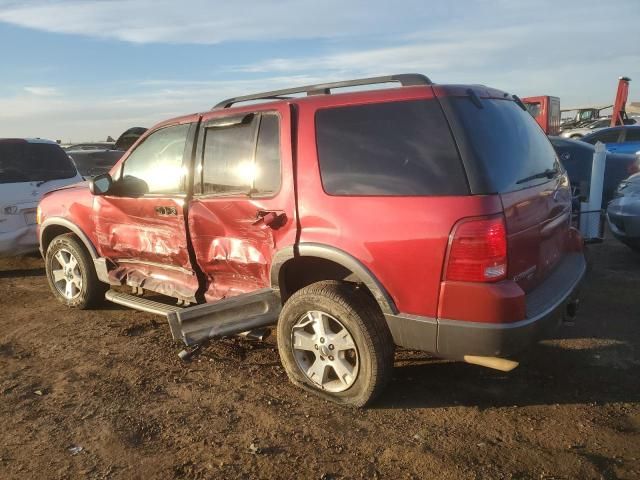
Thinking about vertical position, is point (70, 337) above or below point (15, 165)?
below

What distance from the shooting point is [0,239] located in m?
6.57

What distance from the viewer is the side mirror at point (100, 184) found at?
449 cm

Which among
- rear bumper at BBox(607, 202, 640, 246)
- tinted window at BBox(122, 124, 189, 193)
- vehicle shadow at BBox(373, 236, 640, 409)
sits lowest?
vehicle shadow at BBox(373, 236, 640, 409)

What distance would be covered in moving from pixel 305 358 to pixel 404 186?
1.31m

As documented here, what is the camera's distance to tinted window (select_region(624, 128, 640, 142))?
12359 millimetres

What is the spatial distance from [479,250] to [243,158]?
5.83ft

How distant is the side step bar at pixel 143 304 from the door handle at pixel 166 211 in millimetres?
717

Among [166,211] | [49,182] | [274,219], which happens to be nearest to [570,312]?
[274,219]

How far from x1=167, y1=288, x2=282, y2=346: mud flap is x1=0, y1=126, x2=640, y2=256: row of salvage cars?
10.5 feet

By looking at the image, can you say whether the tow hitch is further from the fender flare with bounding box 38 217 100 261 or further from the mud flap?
the fender flare with bounding box 38 217 100 261

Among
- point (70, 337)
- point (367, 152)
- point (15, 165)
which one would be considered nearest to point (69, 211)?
point (70, 337)

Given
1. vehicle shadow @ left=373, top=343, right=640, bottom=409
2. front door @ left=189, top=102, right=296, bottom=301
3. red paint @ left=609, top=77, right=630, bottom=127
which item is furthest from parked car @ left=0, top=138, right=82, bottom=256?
red paint @ left=609, top=77, right=630, bottom=127

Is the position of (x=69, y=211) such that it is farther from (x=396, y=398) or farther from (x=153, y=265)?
(x=396, y=398)

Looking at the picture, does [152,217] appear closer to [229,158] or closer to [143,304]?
[143,304]
